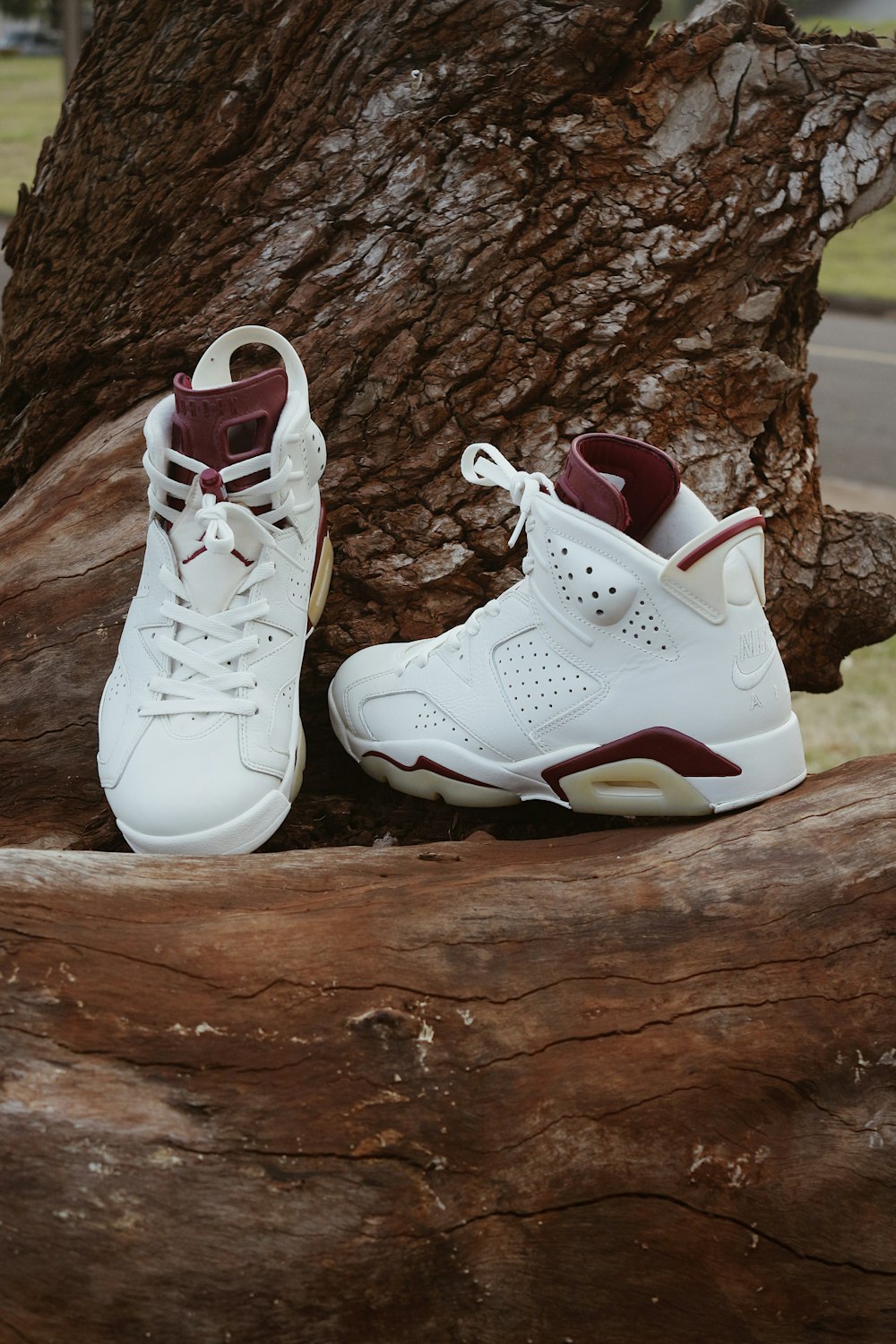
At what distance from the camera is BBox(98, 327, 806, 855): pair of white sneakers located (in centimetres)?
144

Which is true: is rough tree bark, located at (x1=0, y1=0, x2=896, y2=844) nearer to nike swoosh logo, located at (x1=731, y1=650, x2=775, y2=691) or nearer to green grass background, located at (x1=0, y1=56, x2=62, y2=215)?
nike swoosh logo, located at (x1=731, y1=650, x2=775, y2=691)

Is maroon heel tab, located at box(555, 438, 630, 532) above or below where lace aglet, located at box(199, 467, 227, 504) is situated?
below

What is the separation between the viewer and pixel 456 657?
1.64 meters

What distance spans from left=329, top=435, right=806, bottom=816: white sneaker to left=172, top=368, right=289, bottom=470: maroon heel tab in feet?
0.97

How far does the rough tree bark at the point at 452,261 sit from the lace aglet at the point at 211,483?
14.3 inches

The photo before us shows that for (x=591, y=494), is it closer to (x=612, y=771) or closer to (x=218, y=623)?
(x=612, y=771)

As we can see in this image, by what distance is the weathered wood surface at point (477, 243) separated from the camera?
1938mm

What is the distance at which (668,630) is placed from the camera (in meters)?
1.43

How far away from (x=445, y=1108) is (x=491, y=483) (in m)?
0.89

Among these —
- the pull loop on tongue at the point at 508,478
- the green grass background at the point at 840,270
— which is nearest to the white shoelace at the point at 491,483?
the pull loop on tongue at the point at 508,478

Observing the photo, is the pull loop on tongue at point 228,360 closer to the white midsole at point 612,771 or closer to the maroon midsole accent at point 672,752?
the white midsole at point 612,771

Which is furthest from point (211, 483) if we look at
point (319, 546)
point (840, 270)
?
point (840, 270)

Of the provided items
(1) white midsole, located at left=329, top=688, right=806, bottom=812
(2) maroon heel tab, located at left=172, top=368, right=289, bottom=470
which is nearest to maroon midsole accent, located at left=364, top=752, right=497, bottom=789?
(1) white midsole, located at left=329, top=688, right=806, bottom=812

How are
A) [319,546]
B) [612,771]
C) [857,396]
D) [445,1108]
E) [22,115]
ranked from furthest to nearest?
[22,115] → [857,396] → [319,546] → [612,771] → [445,1108]
